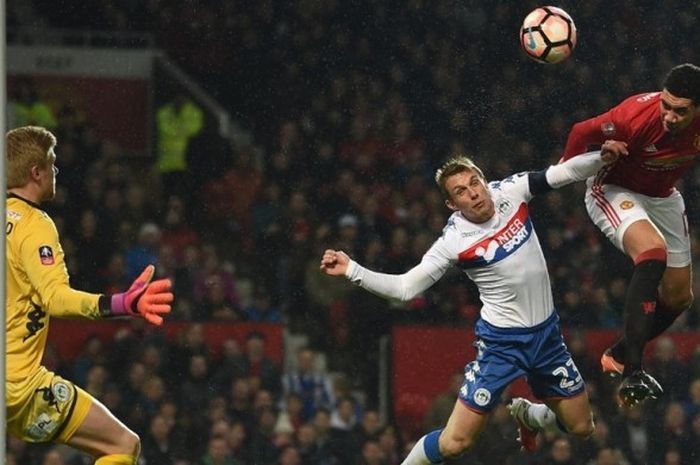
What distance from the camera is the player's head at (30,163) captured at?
6.12 m

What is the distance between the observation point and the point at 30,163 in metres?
6.13

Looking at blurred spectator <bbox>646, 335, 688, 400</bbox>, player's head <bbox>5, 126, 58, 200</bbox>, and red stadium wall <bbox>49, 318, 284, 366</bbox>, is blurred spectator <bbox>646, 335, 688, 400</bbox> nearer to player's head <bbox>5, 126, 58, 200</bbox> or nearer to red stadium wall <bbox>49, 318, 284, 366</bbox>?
red stadium wall <bbox>49, 318, 284, 366</bbox>

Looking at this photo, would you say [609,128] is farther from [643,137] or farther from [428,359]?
[428,359]

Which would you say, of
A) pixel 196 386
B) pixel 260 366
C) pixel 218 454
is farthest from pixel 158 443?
pixel 260 366

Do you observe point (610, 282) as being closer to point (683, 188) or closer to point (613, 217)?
point (683, 188)

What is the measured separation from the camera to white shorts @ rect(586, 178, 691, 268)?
760 cm

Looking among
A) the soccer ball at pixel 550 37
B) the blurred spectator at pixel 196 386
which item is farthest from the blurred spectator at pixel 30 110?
the soccer ball at pixel 550 37

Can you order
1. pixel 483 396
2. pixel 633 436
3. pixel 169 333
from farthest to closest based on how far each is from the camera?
pixel 169 333 < pixel 633 436 < pixel 483 396

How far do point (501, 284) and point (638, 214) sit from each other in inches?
29.4

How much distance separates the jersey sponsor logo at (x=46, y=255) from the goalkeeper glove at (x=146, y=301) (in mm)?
301

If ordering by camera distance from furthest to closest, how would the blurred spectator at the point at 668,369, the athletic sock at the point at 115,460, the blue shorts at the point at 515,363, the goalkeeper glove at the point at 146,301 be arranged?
the blurred spectator at the point at 668,369, the blue shorts at the point at 515,363, the athletic sock at the point at 115,460, the goalkeeper glove at the point at 146,301

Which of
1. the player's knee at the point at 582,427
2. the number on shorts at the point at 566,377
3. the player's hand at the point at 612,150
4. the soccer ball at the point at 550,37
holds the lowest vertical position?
the player's knee at the point at 582,427

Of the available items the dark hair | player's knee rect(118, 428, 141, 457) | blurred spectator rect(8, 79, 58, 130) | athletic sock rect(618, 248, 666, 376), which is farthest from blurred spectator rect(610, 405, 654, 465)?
player's knee rect(118, 428, 141, 457)

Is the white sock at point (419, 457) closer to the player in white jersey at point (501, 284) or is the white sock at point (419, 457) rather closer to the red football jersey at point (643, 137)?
the player in white jersey at point (501, 284)
